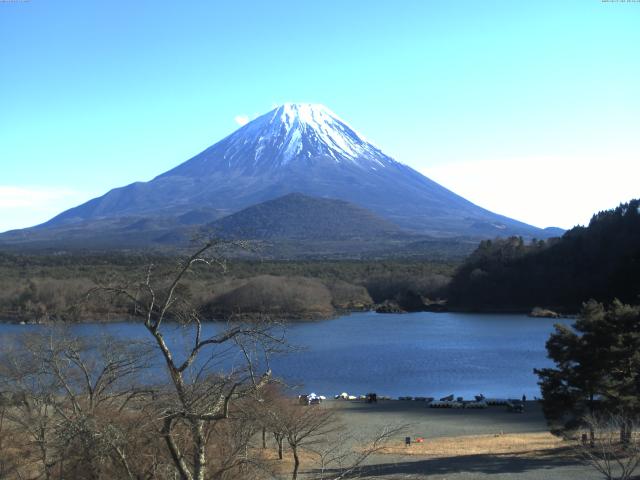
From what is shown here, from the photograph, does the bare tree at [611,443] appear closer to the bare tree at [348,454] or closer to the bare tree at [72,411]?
the bare tree at [348,454]

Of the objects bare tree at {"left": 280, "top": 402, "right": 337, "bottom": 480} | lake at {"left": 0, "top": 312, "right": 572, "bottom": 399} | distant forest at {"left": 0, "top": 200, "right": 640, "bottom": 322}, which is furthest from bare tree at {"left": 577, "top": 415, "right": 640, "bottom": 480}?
distant forest at {"left": 0, "top": 200, "right": 640, "bottom": 322}

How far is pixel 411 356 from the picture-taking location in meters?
25.2

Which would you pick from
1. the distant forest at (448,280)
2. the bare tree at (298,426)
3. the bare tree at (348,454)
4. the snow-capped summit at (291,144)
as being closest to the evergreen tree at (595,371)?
the bare tree at (348,454)

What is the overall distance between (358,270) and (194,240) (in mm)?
51065

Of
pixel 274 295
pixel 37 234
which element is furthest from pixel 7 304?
pixel 37 234

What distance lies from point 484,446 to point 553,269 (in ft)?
115

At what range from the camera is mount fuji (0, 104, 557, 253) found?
101 m

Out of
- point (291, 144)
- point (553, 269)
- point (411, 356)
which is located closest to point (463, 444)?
point (411, 356)

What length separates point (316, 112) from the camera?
121m

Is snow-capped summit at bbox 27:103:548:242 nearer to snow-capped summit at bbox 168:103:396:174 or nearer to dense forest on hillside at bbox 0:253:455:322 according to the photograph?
snow-capped summit at bbox 168:103:396:174

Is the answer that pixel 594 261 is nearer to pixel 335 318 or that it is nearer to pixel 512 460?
pixel 335 318

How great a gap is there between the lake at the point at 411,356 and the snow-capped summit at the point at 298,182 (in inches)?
2531

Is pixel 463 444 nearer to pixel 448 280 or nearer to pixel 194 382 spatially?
pixel 194 382

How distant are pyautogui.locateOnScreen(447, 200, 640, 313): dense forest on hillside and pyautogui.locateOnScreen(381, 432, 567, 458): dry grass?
30509 millimetres
